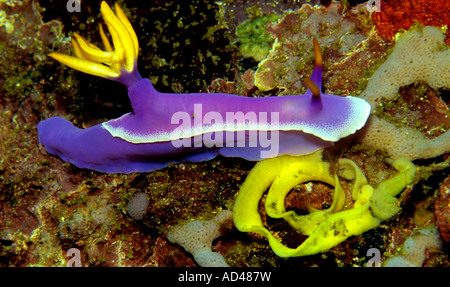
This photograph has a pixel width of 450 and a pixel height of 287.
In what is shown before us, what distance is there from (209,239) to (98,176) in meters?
1.29

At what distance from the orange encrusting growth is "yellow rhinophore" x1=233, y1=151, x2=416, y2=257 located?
1.19m

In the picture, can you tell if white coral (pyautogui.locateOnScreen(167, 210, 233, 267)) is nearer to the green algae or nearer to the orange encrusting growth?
the green algae

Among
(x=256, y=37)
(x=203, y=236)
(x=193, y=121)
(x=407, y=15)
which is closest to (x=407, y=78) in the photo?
(x=407, y=15)

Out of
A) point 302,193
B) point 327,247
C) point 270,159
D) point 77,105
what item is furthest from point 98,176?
point 327,247

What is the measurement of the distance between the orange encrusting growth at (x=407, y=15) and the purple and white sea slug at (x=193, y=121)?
80 centimetres

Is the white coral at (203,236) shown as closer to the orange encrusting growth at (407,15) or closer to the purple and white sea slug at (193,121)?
the purple and white sea slug at (193,121)

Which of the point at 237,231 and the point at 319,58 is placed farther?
the point at 237,231

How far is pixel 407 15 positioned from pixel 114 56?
255 centimetres

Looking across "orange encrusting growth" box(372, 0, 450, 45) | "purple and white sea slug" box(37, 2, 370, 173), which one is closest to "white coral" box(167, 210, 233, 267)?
"purple and white sea slug" box(37, 2, 370, 173)

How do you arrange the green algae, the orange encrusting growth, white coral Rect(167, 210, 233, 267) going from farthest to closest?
the green algae, white coral Rect(167, 210, 233, 267), the orange encrusting growth

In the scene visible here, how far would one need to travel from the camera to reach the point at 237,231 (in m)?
2.89

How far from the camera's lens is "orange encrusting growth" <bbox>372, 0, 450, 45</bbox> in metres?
2.64
